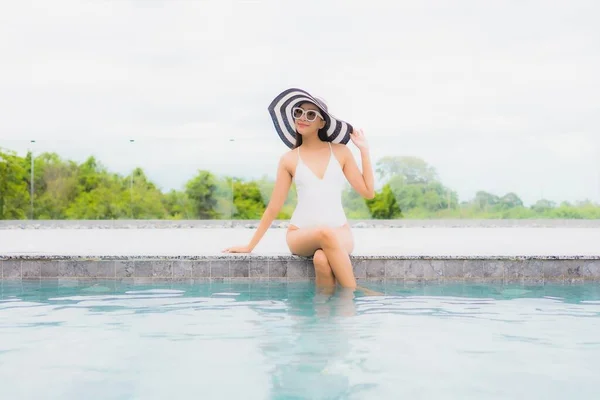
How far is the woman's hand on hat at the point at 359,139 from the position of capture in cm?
440

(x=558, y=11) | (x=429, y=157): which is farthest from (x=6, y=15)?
(x=558, y=11)

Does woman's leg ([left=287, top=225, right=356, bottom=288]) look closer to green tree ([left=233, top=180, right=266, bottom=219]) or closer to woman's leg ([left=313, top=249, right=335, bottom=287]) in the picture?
woman's leg ([left=313, top=249, right=335, bottom=287])

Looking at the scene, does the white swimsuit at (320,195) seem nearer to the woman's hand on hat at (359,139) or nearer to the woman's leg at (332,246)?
the woman's leg at (332,246)

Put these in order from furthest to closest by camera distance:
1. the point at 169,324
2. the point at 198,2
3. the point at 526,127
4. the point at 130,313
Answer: the point at 198,2 → the point at 526,127 → the point at 130,313 → the point at 169,324

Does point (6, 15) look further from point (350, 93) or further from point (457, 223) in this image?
point (457, 223)

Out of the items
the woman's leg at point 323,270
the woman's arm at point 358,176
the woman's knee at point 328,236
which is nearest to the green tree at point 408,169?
the woman's arm at point 358,176

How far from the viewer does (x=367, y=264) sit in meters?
4.88

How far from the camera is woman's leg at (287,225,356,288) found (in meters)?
4.27

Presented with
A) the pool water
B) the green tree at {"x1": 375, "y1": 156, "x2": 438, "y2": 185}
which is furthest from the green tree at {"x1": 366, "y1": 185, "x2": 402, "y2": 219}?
the pool water

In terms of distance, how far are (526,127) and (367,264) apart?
502 inches

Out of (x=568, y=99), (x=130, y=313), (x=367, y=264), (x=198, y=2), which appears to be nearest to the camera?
(x=130, y=313)

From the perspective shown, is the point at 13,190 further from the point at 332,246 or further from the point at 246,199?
the point at 332,246

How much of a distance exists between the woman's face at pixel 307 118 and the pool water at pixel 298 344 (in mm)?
1129

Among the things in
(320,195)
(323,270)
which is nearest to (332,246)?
(323,270)
